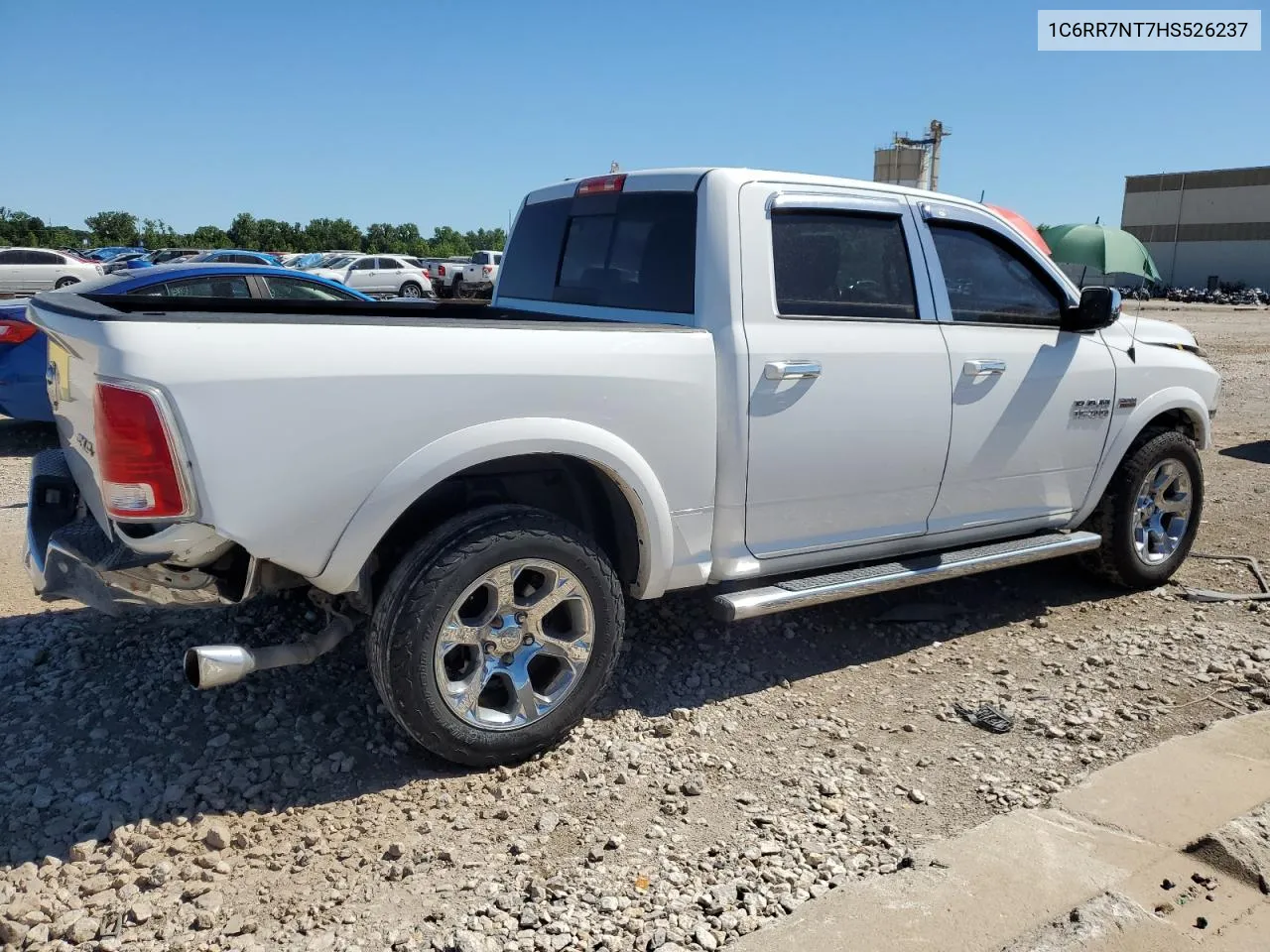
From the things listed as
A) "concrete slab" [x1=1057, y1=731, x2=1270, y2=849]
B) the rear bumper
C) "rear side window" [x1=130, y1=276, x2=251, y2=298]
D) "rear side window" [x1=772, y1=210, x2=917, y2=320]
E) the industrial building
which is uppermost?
the industrial building

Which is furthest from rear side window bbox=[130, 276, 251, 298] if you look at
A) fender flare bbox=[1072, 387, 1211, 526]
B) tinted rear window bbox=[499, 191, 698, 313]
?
fender flare bbox=[1072, 387, 1211, 526]

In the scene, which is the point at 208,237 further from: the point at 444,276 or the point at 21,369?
the point at 21,369

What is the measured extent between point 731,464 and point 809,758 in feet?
3.62

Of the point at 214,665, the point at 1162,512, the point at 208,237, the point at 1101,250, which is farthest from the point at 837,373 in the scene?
the point at 208,237

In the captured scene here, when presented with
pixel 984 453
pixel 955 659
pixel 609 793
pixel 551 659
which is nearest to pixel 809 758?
pixel 609 793

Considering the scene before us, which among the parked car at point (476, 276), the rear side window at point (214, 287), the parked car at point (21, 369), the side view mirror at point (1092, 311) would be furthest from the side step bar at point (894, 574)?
the parked car at point (476, 276)

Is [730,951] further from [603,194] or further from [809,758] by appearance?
[603,194]

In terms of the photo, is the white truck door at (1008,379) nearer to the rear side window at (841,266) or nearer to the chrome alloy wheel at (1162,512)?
the rear side window at (841,266)

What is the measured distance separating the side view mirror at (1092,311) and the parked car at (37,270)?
27676 millimetres

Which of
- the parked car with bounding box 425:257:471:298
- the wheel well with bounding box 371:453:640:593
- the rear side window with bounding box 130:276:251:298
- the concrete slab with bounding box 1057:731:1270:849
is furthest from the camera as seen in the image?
the parked car with bounding box 425:257:471:298

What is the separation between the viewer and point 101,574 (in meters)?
3.00

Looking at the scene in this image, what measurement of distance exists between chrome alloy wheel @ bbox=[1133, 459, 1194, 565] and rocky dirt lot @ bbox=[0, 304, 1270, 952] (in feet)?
1.27

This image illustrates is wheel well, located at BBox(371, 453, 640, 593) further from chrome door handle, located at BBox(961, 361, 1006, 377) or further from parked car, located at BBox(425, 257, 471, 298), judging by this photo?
parked car, located at BBox(425, 257, 471, 298)

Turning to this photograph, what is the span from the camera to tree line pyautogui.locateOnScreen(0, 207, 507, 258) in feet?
189
